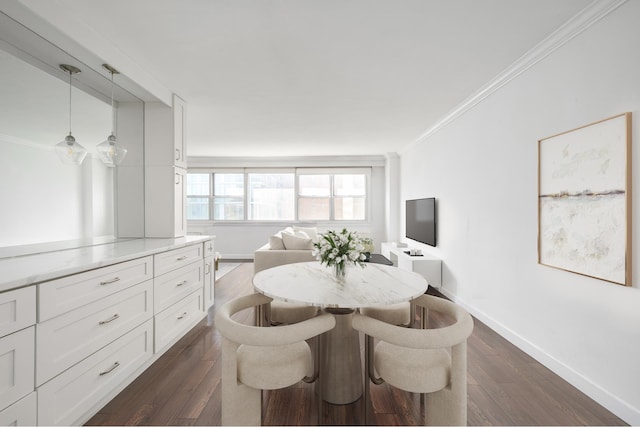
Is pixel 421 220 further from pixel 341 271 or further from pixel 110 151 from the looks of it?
pixel 110 151

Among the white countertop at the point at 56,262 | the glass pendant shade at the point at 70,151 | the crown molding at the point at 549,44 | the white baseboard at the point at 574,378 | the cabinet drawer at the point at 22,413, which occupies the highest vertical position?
the crown molding at the point at 549,44

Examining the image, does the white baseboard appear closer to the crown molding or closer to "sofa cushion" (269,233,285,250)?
the crown molding

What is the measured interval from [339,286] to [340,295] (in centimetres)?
18

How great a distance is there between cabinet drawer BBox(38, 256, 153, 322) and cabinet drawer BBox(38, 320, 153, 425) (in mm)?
333

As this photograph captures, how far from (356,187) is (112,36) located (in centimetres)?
574

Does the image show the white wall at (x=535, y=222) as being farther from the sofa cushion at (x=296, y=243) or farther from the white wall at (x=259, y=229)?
the white wall at (x=259, y=229)

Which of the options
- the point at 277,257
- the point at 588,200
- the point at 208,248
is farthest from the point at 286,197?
the point at 588,200

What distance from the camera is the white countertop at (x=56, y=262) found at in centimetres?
127

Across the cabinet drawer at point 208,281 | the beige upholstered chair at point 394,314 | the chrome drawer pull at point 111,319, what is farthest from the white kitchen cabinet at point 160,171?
the beige upholstered chair at point 394,314

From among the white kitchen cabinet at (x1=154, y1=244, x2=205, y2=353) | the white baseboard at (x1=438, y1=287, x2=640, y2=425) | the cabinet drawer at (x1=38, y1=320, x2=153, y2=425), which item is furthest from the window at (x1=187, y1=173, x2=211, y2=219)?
the white baseboard at (x1=438, y1=287, x2=640, y2=425)

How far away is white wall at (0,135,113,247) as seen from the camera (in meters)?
1.75

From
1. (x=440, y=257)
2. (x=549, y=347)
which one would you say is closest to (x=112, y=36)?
(x=549, y=347)

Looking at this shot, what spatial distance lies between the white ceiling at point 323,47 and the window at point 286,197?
3.41 meters

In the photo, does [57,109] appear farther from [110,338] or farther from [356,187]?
[356,187]
